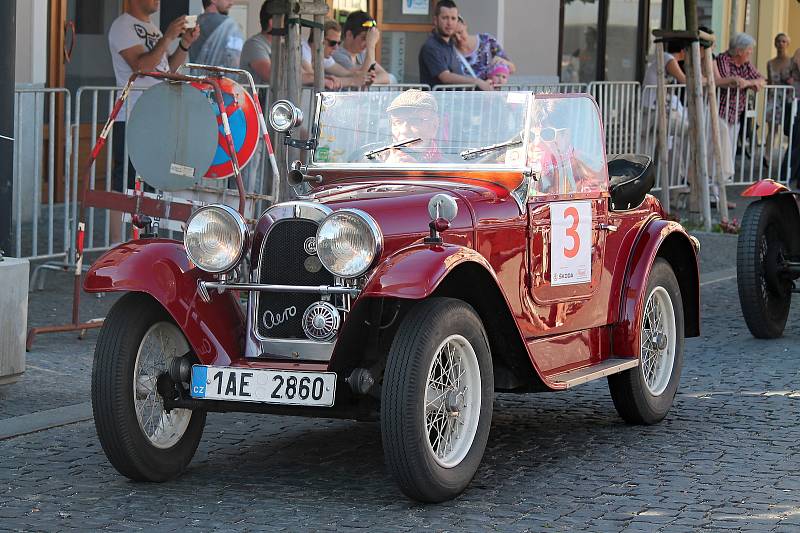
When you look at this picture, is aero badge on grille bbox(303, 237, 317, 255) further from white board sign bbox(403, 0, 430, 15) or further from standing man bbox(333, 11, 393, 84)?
white board sign bbox(403, 0, 430, 15)

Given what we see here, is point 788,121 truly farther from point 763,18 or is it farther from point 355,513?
point 355,513

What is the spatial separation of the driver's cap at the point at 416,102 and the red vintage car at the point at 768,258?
3221mm

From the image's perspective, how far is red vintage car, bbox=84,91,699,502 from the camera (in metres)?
5.48

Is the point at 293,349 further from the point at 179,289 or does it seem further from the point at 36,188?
the point at 36,188

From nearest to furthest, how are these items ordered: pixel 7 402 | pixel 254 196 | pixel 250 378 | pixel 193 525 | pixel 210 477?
pixel 193 525, pixel 250 378, pixel 210 477, pixel 7 402, pixel 254 196

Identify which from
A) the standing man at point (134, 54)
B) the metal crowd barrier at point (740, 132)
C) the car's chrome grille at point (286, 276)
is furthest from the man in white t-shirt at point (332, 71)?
the car's chrome grille at point (286, 276)

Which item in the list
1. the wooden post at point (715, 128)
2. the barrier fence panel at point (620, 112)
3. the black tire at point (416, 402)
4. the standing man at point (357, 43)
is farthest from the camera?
the barrier fence panel at point (620, 112)

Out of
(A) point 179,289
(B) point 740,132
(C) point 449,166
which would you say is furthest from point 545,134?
(B) point 740,132

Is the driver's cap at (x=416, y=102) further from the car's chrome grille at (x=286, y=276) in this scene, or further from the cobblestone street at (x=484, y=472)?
the cobblestone street at (x=484, y=472)

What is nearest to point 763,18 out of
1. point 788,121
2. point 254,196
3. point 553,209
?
point 788,121

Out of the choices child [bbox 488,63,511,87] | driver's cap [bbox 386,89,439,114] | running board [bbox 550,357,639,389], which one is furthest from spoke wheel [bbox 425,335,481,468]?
child [bbox 488,63,511,87]

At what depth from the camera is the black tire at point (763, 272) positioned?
9.35 meters

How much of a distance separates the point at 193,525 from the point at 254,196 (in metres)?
4.22

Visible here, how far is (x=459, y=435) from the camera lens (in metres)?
5.67
